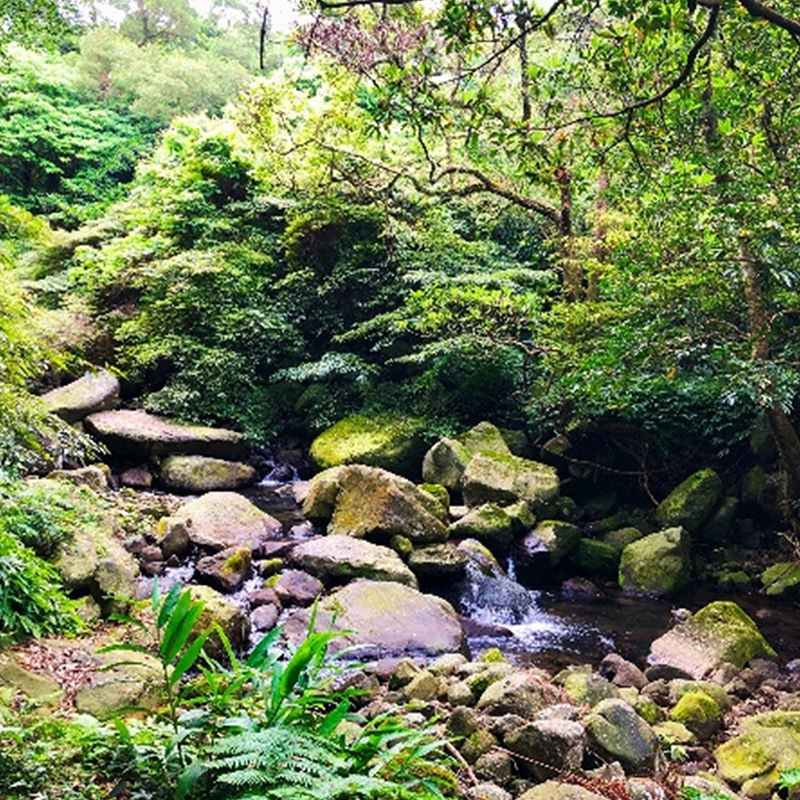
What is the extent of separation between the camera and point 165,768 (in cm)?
233

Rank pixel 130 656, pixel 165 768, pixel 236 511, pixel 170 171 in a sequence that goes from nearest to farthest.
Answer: pixel 165 768
pixel 130 656
pixel 236 511
pixel 170 171

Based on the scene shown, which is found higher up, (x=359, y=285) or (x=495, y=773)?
(x=359, y=285)

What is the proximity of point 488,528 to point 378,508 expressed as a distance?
158 cm

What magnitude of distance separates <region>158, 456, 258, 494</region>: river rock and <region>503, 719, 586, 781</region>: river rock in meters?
7.83

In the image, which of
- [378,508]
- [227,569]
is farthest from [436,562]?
[227,569]

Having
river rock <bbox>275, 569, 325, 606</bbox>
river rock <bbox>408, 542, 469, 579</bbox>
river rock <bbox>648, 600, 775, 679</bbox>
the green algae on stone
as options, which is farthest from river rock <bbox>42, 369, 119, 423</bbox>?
river rock <bbox>648, 600, 775, 679</bbox>

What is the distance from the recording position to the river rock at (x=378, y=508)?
863cm

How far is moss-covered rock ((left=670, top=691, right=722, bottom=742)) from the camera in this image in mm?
5121

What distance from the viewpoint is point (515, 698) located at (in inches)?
174

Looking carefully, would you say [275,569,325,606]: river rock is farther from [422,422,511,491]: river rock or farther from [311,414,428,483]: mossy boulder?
[311,414,428,483]: mossy boulder

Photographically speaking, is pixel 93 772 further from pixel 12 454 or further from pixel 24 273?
pixel 24 273

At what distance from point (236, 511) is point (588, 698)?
5.17 metres

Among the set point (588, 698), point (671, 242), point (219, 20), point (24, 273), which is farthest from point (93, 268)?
point (219, 20)

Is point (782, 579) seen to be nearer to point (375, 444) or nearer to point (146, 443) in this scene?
point (375, 444)
